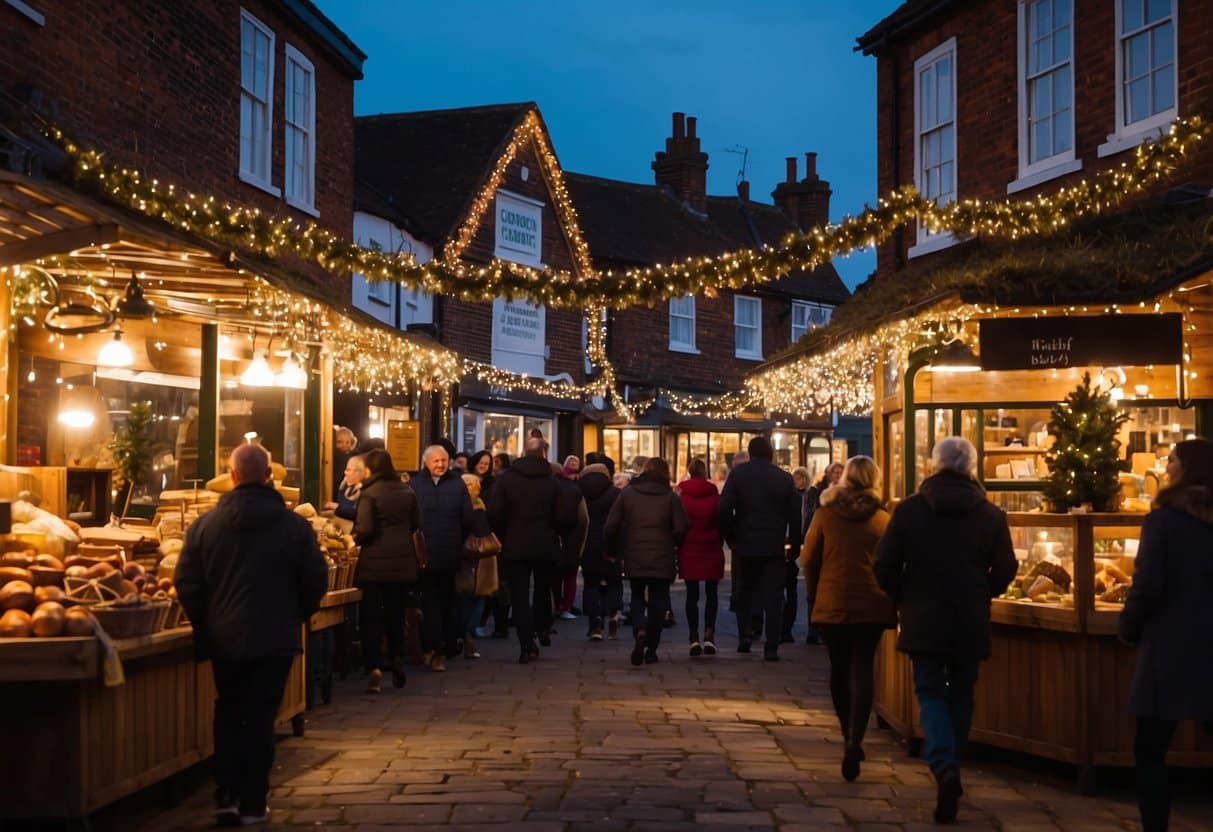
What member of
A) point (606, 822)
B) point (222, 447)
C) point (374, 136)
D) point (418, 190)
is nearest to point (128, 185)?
point (222, 447)

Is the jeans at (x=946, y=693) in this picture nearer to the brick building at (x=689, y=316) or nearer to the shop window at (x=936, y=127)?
the shop window at (x=936, y=127)

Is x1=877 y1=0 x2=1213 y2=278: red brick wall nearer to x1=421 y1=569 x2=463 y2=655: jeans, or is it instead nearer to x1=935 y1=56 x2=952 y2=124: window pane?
x1=935 y1=56 x2=952 y2=124: window pane

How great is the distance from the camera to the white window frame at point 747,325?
39.8 metres

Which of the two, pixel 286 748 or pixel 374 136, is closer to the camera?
pixel 286 748

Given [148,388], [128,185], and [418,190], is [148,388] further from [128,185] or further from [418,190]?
[418,190]

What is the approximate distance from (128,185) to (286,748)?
14.2 feet

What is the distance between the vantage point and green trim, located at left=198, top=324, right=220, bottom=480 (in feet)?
46.2

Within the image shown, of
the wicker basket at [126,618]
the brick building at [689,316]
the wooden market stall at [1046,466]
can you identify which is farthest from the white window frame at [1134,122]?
the brick building at [689,316]

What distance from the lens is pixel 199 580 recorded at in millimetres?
7527

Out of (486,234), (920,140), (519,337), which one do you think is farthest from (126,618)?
(519,337)

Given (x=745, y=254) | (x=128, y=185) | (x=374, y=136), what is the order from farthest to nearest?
(x=374, y=136), (x=745, y=254), (x=128, y=185)

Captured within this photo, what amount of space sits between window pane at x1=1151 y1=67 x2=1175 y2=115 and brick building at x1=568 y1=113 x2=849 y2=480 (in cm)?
2035

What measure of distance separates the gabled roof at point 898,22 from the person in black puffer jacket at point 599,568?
19.2 ft

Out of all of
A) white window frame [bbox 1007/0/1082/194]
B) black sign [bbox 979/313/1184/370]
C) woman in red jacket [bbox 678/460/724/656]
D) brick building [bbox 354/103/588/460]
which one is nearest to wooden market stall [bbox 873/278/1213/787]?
black sign [bbox 979/313/1184/370]
